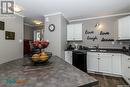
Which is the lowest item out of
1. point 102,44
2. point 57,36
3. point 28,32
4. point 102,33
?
point 102,44

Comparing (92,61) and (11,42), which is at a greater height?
(11,42)

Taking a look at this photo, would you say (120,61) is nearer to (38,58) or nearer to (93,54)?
(93,54)

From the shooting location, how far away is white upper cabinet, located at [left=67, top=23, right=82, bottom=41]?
15.1ft

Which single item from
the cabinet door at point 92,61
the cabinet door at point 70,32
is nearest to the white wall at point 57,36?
the cabinet door at point 70,32

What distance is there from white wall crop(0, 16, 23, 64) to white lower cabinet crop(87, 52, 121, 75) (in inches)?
117

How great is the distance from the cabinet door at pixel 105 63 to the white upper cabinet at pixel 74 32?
1.37m

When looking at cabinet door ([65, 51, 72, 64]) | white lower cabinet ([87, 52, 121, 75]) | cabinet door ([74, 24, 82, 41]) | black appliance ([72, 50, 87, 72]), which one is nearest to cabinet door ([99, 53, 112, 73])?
white lower cabinet ([87, 52, 121, 75])

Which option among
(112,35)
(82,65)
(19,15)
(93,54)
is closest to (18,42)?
(19,15)

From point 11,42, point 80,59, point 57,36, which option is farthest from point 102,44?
point 11,42

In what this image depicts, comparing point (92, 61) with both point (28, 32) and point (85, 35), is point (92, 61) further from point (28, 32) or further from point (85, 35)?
point (28, 32)

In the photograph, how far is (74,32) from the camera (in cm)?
468

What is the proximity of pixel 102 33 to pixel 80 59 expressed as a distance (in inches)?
→ 62.3

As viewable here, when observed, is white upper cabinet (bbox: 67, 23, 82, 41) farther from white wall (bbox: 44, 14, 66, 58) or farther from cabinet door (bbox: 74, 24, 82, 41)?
white wall (bbox: 44, 14, 66, 58)

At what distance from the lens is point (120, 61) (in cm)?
346
